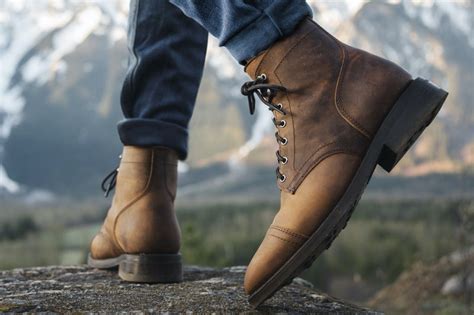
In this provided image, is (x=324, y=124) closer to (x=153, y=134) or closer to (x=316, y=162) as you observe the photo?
(x=316, y=162)

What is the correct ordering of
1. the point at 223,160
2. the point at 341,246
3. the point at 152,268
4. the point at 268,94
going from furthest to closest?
the point at 223,160
the point at 341,246
the point at 152,268
the point at 268,94

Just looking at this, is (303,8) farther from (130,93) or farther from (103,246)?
(103,246)

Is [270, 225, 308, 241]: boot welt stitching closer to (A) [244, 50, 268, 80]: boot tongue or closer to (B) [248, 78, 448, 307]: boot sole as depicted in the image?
(B) [248, 78, 448, 307]: boot sole

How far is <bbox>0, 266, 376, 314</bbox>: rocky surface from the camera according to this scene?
54.2 inches

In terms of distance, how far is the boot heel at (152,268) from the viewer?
1.68 meters

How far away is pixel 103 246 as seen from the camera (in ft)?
6.22

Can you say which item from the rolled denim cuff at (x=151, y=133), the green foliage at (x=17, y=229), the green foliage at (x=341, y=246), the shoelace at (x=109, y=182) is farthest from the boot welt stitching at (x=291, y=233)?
the green foliage at (x=17, y=229)

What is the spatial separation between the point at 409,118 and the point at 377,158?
13 cm

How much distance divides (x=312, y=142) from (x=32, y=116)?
55709 mm

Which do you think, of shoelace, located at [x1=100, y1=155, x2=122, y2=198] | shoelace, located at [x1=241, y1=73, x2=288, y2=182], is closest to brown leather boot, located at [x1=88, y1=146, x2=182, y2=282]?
shoelace, located at [x1=100, y1=155, x2=122, y2=198]

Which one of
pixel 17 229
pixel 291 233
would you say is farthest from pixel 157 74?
pixel 17 229

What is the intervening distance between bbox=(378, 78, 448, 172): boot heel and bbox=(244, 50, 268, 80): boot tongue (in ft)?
1.12

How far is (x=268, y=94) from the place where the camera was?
4.77 feet

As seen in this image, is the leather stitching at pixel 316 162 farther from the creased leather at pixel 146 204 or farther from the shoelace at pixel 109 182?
the shoelace at pixel 109 182
